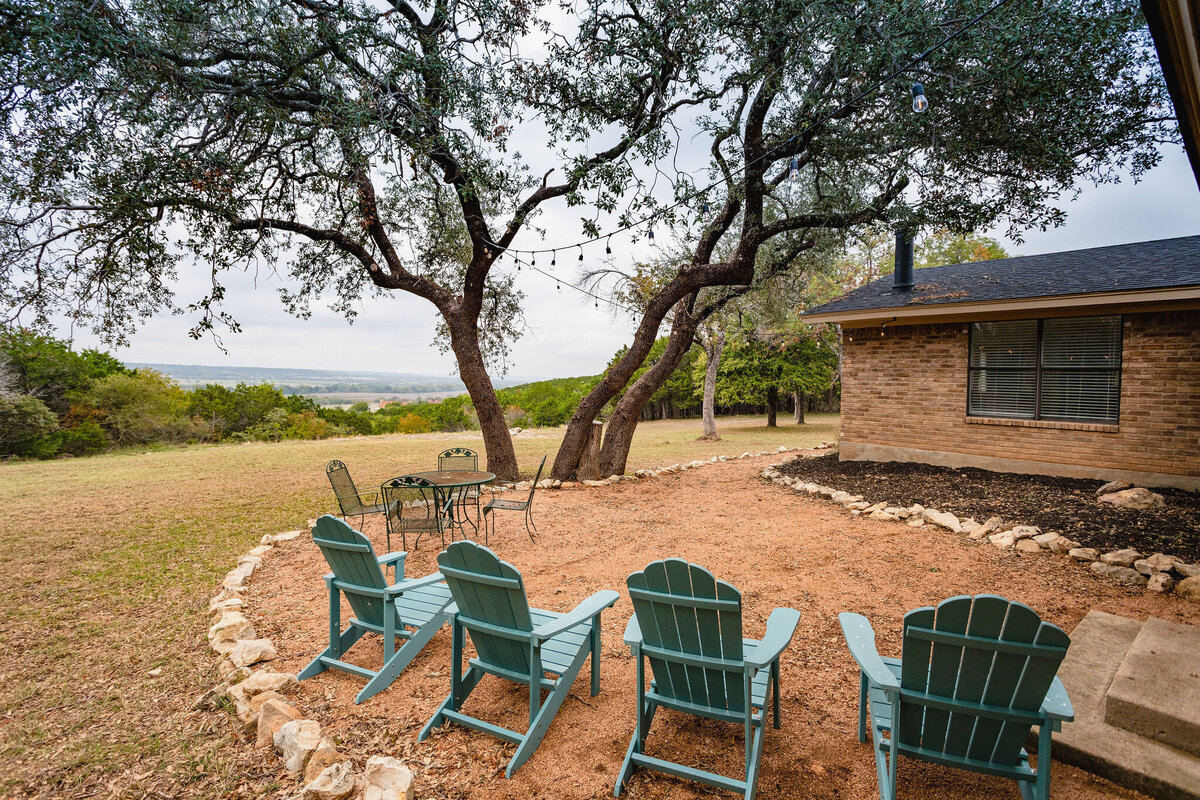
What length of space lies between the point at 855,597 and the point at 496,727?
10.7 ft

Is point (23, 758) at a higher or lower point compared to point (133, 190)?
lower

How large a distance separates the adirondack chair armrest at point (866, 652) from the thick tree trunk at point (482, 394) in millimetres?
8048

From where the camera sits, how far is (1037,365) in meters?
8.33

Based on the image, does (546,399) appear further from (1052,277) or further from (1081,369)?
(1081,369)

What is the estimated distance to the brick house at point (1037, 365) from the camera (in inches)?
283

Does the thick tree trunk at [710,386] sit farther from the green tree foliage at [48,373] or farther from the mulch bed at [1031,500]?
the green tree foliage at [48,373]

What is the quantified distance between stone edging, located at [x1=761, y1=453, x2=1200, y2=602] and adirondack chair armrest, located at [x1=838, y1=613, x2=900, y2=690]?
3923 millimetres

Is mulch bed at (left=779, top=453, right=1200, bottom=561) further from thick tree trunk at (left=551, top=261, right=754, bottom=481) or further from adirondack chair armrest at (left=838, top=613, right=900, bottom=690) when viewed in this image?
adirondack chair armrest at (left=838, top=613, right=900, bottom=690)

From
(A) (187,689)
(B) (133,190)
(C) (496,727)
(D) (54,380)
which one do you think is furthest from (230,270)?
(D) (54,380)

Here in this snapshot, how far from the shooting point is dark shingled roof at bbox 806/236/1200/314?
7.37 metres

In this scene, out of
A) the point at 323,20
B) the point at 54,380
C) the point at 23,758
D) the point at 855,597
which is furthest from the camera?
the point at 54,380

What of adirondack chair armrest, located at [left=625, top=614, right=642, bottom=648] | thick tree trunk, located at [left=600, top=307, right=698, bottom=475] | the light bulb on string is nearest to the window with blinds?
thick tree trunk, located at [left=600, top=307, right=698, bottom=475]

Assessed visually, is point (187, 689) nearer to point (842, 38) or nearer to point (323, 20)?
point (323, 20)

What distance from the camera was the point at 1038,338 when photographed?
27.4ft
